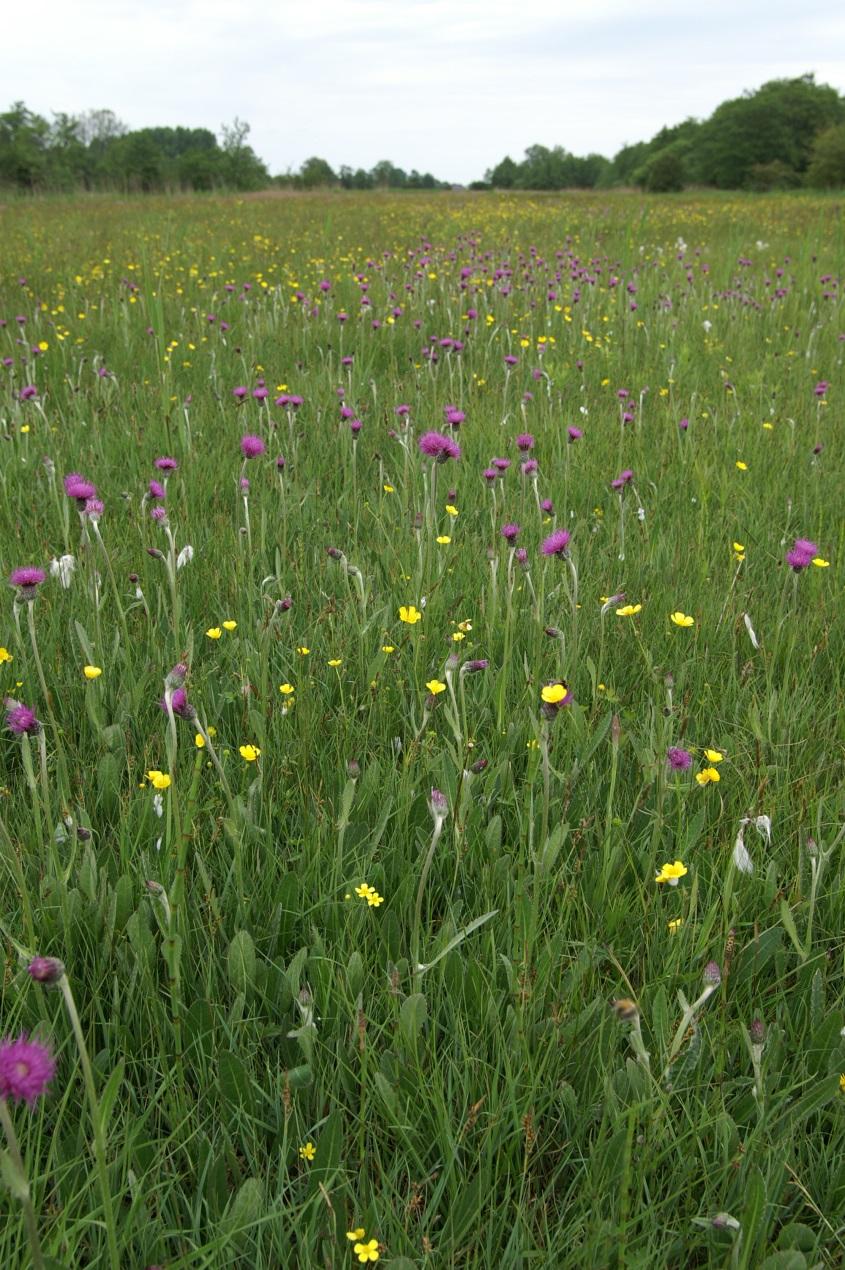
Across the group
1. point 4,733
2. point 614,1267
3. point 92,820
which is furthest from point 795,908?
point 4,733

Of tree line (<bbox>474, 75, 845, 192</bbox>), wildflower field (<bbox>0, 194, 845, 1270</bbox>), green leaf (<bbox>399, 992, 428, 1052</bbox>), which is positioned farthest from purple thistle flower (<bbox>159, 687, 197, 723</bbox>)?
tree line (<bbox>474, 75, 845, 192</bbox>)

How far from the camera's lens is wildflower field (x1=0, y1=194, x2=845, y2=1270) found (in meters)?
1.10

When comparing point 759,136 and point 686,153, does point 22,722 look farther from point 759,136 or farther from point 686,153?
point 686,153

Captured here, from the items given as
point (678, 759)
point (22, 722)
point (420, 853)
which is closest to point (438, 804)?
point (420, 853)

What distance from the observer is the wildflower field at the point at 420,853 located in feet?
3.62

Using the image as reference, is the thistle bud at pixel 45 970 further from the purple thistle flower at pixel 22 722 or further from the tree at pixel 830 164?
the tree at pixel 830 164

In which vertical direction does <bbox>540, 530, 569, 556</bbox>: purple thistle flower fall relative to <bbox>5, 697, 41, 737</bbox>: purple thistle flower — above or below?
above

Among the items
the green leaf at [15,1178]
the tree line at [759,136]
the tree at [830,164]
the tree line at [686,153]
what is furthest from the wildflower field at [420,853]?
the tree line at [759,136]

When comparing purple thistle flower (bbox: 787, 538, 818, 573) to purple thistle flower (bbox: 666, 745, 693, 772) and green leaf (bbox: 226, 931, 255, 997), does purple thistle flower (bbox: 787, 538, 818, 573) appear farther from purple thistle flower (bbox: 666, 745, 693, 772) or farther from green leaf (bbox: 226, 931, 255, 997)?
green leaf (bbox: 226, 931, 255, 997)

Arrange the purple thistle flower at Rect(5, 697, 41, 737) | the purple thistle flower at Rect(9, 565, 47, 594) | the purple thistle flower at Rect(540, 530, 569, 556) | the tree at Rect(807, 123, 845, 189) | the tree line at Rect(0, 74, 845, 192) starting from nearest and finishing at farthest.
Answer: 1. the purple thistle flower at Rect(5, 697, 41, 737)
2. the purple thistle flower at Rect(9, 565, 47, 594)
3. the purple thistle flower at Rect(540, 530, 569, 556)
4. the tree at Rect(807, 123, 845, 189)
5. the tree line at Rect(0, 74, 845, 192)

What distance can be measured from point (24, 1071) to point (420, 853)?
93 cm

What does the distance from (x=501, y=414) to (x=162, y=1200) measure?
3647 millimetres

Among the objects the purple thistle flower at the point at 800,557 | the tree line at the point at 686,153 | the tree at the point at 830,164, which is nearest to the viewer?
the purple thistle flower at the point at 800,557

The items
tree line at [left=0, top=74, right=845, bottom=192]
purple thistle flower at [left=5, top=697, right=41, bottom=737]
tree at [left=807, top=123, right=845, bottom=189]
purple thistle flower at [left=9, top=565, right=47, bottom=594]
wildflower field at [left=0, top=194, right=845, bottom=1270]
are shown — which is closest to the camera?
wildflower field at [left=0, top=194, right=845, bottom=1270]
